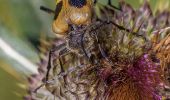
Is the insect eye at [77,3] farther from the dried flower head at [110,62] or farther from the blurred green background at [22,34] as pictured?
the blurred green background at [22,34]

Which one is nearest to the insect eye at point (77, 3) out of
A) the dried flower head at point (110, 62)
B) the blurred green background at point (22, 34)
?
the dried flower head at point (110, 62)

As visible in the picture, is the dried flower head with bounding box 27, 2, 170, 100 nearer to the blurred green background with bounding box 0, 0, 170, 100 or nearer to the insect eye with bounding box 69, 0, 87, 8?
the insect eye with bounding box 69, 0, 87, 8

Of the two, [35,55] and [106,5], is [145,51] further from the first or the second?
[35,55]

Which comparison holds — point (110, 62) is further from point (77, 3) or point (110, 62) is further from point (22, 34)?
point (22, 34)

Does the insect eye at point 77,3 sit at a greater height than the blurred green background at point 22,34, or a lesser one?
greater

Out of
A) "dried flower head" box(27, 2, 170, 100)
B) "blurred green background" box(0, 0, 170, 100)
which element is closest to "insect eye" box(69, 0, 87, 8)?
"dried flower head" box(27, 2, 170, 100)

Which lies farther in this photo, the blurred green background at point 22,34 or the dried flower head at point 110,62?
the blurred green background at point 22,34

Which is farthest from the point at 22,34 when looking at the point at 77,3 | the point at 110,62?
the point at 110,62

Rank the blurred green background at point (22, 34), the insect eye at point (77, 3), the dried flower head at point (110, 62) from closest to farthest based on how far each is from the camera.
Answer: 1. the dried flower head at point (110, 62)
2. the insect eye at point (77, 3)
3. the blurred green background at point (22, 34)
